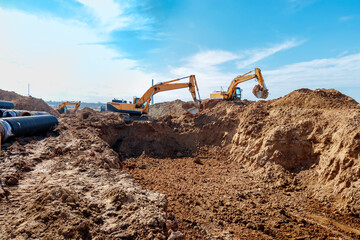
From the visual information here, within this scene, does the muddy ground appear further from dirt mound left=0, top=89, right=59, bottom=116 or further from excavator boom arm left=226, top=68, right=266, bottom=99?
dirt mound left=0, top=89, right=59, bottom=116

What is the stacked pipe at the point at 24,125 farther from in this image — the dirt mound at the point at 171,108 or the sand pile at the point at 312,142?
the dirt mound at the point at 171,108

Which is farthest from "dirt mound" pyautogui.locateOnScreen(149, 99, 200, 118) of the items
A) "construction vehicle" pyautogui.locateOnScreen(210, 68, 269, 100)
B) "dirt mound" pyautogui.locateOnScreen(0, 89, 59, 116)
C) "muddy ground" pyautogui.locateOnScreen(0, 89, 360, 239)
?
"muddy ground" pyautogui.locateOnScreen(0, 89, 360, 239)

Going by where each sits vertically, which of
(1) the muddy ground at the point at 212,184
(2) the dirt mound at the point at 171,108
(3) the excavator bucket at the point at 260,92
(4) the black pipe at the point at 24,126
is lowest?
(1) the muddy ground at the point at 212,184

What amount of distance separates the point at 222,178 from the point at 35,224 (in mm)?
7469

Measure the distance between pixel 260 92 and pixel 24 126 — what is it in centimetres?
1430

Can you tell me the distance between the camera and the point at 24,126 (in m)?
8.99

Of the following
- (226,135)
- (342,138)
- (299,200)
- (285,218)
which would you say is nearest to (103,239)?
(285,218)

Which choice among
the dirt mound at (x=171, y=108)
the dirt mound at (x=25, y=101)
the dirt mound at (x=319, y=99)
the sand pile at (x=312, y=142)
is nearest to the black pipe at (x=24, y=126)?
the sand pile at (x=312, y=142)

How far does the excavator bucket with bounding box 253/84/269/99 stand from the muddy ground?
2755mm

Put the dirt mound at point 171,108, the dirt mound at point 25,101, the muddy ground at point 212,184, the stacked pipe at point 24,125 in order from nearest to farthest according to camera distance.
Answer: the muddy ground at point 212,184
the stacked pipe at point 24,125
the dirt mound at point 25,101
the dirt mound at point 171,108

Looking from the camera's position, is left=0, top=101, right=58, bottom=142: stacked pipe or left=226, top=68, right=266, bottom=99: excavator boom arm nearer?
left=0, top=101, right=58, bottom=142: stacked pipe

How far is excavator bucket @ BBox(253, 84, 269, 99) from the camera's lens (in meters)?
15.8

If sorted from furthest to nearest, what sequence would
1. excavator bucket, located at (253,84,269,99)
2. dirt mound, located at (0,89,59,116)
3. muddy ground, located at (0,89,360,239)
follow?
dirt mound, located at (0,89,59,116)
excavator bucket, located at (253,84,269,99)
muddy ground, located at (0,89,360,239)

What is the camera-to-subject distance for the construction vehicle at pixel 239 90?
15930mm
